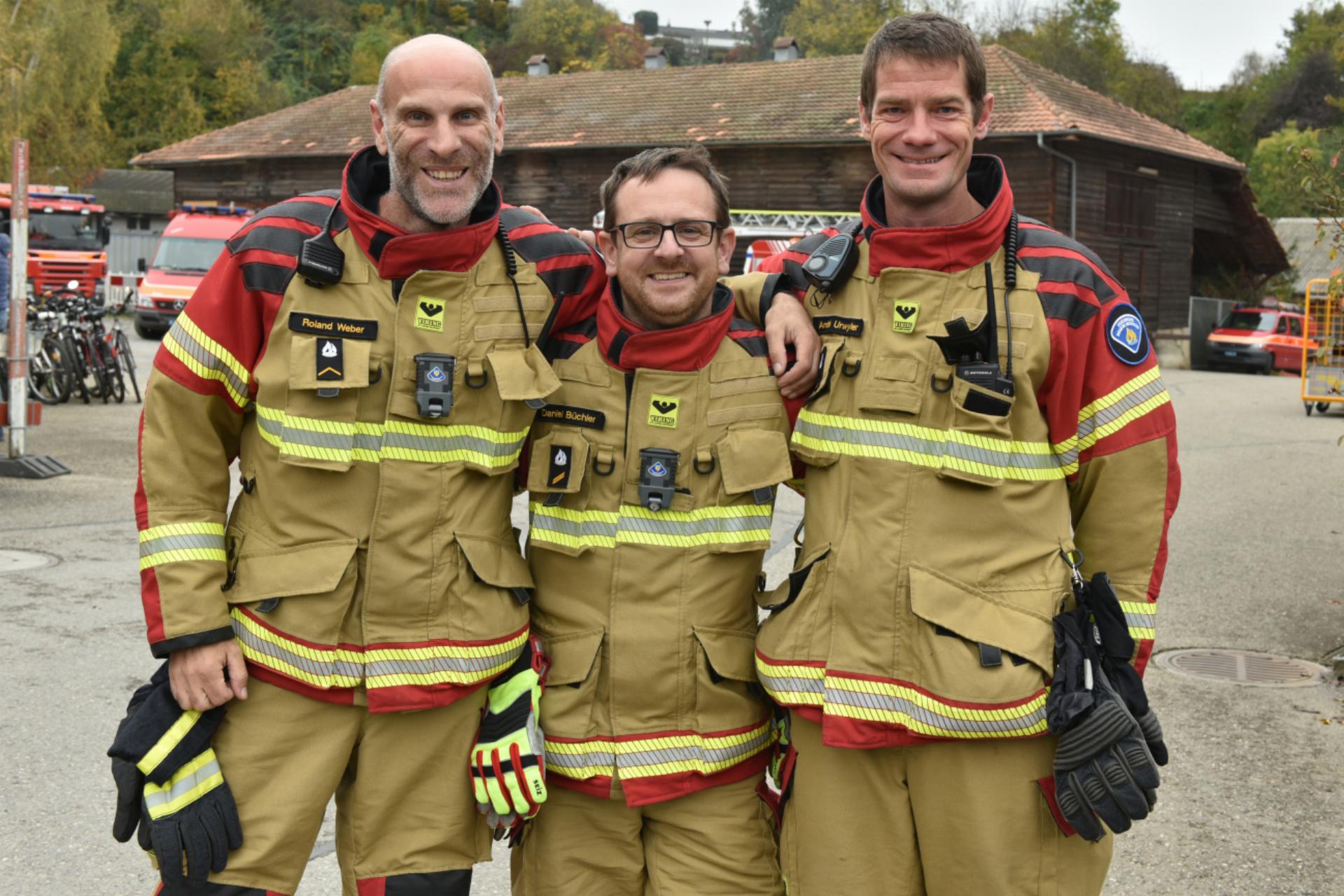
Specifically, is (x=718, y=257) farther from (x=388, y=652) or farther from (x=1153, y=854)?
(x=1153, y=854)

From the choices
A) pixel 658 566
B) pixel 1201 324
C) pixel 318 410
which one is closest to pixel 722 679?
pixel 658 566

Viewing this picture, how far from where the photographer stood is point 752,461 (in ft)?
10.5

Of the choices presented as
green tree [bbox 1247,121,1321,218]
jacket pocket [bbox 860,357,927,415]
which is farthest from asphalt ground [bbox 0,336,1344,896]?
green tree [bbox 1247,121,1321,218]

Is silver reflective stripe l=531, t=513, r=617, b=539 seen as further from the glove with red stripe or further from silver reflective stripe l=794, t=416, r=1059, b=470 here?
silver reflective stripe l=794, t=416, r=1059, b=470

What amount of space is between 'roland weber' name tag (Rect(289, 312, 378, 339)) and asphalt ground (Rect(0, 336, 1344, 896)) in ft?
7.02

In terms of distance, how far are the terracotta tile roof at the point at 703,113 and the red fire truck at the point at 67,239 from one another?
33.4 ft

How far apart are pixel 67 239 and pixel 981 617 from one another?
31.7 meters

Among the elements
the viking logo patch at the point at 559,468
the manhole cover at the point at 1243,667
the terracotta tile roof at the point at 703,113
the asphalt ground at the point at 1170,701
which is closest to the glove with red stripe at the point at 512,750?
the viking logo patch at the point at 559,468

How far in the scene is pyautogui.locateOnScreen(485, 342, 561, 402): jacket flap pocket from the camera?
10.3 ft

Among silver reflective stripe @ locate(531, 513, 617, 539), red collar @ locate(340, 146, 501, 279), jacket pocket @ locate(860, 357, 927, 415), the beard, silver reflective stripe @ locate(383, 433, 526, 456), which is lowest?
silver reflective stripe @ locate(531, 513, 617, 539)

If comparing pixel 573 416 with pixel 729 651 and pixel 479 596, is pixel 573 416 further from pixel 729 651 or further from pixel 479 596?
pixel 729 651

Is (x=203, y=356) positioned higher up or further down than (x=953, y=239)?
further down

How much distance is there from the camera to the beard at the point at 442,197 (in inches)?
123

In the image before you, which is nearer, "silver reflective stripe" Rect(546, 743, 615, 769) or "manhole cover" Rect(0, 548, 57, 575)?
"silver reflective stripe" Rect(546, 743, 615, 769)
